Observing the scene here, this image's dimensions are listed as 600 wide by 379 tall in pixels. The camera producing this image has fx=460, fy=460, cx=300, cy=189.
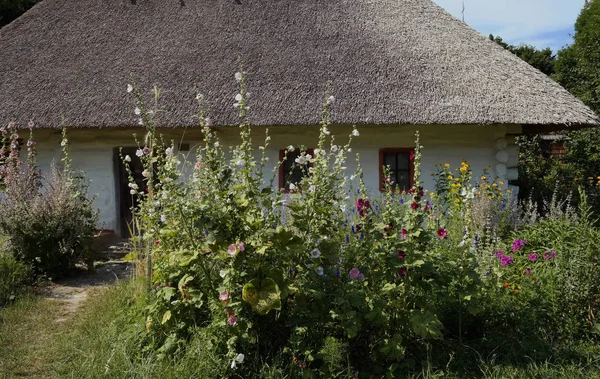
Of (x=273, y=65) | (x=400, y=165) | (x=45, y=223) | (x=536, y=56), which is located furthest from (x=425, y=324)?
(x=536, y=56)

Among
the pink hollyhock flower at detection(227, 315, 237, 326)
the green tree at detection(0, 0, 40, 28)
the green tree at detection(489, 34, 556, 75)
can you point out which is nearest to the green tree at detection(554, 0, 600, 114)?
the green tree at detection(489, 34, 556, 75)

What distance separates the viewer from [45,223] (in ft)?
15.0

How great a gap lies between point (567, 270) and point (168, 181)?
2.47 meters

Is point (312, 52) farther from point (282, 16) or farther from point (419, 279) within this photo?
point (419, 279)

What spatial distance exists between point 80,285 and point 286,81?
3.51m

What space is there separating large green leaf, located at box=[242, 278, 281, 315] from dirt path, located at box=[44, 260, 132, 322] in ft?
6.88

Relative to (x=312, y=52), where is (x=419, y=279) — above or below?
below

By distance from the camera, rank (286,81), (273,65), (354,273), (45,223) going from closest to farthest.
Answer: (354,273) < (45,223) < (286,81) < (273,65)

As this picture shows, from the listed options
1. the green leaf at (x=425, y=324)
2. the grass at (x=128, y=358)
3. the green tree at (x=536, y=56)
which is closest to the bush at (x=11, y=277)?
the grass at (x=128, y=358)

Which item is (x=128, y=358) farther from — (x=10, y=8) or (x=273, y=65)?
(x=10, y=8)

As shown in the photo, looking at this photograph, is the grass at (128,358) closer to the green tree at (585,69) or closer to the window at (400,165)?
the window at (400,165)

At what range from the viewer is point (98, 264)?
17.9 ft

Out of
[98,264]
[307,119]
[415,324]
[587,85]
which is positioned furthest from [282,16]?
[587,85]

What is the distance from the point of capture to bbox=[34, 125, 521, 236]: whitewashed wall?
20.9 ft
